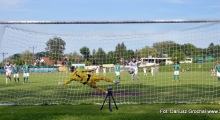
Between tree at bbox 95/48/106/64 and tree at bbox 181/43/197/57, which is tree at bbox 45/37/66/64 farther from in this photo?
tree at bbox 181/43/197/57

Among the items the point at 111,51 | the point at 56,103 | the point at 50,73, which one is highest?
the point at 111,51

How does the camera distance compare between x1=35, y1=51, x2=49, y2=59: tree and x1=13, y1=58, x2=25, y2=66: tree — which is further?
x1=13, y1=58, x2=25, y2=66: tree

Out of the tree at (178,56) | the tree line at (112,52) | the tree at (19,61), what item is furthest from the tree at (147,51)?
the tree at (19,61)

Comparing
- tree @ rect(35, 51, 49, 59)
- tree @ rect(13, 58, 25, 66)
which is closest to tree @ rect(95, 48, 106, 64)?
tree @ rect(35, 51, 49, 59)

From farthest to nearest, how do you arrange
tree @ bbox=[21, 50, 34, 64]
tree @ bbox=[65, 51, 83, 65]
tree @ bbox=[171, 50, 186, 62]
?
1. tree @ bbox=[171, 50, 186, 62]
2. tree @ bbox=[21, 50, 34, 64]
3. tree @ bbox=[65, 51, 83, 65]

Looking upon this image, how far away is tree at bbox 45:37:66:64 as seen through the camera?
11578 mm

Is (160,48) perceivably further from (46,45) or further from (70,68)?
(46,45)

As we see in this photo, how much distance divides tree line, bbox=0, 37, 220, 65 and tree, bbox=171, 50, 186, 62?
49 mm

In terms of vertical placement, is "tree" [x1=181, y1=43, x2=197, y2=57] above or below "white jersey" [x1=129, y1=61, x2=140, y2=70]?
above

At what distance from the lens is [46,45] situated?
1153 cm

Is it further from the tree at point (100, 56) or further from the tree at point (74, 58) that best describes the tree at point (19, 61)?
the tree at point (100, 56)

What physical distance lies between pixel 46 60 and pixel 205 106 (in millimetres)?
6426

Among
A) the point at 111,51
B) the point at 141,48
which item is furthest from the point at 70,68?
the point at 141,48

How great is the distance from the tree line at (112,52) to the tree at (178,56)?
5 centimetres
